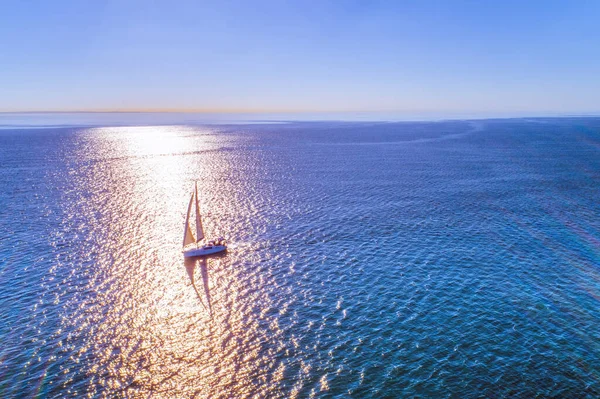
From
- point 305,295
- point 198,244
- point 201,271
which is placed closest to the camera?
point 305,295

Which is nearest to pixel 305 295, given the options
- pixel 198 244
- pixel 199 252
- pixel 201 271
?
pixel 201 271

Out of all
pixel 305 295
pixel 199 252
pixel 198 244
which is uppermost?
pixel 198 244

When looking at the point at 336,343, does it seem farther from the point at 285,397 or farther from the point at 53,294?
the point at 53,294

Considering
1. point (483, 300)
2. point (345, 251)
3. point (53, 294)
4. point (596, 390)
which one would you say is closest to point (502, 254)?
point (483, 300)

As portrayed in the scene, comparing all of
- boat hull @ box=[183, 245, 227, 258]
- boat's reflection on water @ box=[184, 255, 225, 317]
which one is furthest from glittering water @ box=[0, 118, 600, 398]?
boat hull @ box=[183, 245, 227, 258]

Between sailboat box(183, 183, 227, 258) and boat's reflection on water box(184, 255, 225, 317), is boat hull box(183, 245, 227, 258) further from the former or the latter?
boat's reflection on water box(184, 255, 225, 317)

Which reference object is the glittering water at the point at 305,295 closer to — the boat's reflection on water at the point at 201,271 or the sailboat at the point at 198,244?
the boat's reflection on water at the point at 201,271

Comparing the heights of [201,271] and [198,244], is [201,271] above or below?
below

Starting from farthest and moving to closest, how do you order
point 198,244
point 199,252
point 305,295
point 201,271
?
point 198,244, point 199,252, point 201,271, point 305,295

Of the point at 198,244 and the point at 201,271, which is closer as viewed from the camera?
the point at 201,271

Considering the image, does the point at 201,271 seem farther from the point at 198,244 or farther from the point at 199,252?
the point at 198,244
